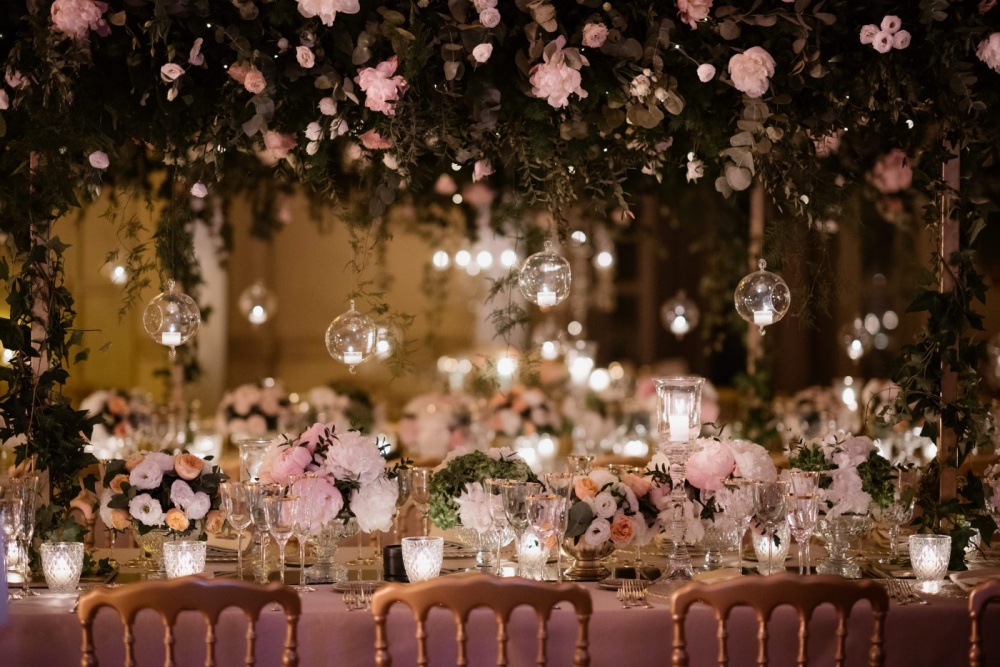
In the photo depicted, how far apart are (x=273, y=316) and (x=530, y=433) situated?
2.54 meters

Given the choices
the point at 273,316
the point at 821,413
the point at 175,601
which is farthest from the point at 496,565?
the point at 273,316

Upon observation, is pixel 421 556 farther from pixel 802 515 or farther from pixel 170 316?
pixel 170 316

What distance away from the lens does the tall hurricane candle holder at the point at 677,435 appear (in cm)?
290

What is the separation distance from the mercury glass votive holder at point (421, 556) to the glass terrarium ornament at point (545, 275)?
914mm

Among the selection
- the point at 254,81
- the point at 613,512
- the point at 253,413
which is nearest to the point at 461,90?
the point at 254,81

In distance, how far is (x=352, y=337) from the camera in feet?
11.6

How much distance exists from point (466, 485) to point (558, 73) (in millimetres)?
1035

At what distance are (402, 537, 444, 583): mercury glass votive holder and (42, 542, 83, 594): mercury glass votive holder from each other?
77 cm

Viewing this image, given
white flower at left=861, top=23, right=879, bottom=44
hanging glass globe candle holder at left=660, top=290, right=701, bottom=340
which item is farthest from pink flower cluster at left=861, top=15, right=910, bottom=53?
hanging glass globe candle holder at left=660, top=290, right=701, bottom=340

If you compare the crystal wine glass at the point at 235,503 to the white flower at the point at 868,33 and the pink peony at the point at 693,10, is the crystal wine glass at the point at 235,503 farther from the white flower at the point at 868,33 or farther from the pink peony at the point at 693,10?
the white flower at the point at 868,33

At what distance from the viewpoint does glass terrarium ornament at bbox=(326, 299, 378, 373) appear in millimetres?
3529

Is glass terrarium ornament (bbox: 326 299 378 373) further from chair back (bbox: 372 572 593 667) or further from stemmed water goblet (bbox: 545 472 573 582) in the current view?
chair back (bbox: 372 572 593 667)

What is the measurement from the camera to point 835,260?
848 centimetres

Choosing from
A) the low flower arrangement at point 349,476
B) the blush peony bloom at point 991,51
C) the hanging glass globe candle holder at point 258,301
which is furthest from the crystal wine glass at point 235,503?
the hanging glass globe candle holder at point 258,301
